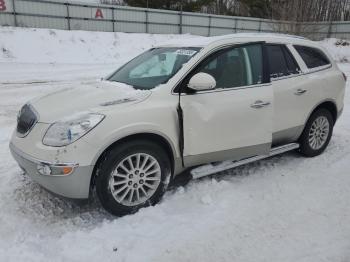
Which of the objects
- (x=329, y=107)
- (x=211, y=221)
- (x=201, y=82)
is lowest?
(x=211, y=221)

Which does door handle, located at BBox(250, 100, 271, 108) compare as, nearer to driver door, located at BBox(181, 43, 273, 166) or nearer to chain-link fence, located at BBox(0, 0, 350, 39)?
driver door, located at BBox(181, 43, 273, 166)

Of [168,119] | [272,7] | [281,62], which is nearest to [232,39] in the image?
[281,62]

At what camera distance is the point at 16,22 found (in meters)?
19.5

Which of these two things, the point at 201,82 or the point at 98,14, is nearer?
the point at 201,82

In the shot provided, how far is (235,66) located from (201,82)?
71 centimetres

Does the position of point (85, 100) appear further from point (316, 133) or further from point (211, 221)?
point (316, 133)

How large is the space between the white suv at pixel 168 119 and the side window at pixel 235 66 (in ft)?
0.04

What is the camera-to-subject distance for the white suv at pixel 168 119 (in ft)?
10.7

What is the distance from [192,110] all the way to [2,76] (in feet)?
38.5

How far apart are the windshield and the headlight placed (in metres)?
0.83

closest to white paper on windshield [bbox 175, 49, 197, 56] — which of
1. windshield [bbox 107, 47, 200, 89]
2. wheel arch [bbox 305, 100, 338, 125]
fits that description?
windshield [bbox 107, 47, 200, 89]

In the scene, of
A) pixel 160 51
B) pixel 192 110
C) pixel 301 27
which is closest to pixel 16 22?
pixel 301 27

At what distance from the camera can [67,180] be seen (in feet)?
10.5

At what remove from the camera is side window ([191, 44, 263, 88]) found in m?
4.01
